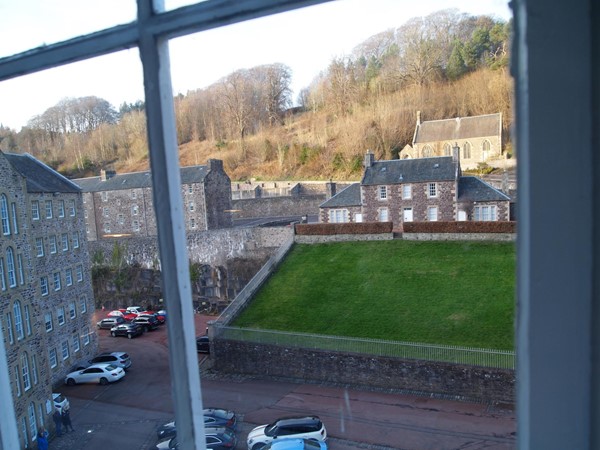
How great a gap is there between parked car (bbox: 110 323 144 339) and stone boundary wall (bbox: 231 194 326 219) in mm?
7700

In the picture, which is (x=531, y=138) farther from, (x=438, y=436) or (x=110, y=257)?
(x=110, y=257)

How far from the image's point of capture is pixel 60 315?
12.6 feet

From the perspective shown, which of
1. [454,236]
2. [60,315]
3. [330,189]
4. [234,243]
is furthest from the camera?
[330,189]

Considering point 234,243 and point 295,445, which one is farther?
point 234,243

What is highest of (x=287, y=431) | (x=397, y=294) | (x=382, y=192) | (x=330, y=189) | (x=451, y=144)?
(x=451, y=144)

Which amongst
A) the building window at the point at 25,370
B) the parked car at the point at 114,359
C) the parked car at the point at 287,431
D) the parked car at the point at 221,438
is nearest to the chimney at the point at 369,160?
the parked car at the point at 287,431

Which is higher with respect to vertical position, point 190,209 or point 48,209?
point 48,209

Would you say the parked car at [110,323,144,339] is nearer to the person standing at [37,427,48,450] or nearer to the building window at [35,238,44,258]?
the building window at [35,238,44,258]

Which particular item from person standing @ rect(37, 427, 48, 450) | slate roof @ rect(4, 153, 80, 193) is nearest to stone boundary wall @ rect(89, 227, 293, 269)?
slate roof @ rect(4, 153, 80, 193)

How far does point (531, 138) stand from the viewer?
433mm

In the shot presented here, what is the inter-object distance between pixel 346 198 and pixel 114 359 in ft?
25.7

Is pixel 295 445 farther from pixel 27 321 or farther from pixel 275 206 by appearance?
pixel 275 206

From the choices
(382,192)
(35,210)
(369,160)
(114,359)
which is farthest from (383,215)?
(35,210)

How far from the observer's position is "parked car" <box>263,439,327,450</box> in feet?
12.3
